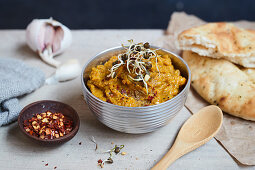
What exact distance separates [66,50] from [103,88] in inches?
49.9

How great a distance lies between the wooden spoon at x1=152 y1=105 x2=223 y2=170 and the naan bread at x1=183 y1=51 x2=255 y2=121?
187 millimetres

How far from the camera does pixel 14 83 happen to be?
2387mm

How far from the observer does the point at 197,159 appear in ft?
6.48

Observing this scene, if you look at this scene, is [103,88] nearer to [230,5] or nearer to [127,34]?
[127,34]

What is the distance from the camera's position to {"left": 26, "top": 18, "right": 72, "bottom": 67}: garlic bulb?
2.88 meters

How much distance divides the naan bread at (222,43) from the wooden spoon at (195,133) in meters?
0.59

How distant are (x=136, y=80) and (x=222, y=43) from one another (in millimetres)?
1053

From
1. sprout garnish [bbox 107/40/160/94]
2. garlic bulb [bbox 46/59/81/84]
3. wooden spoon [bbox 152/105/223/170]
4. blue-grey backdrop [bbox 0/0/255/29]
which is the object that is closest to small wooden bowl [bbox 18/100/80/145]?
sprout garnish [bbox 107/40/160/94]

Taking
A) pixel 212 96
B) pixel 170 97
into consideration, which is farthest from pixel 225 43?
pixel 170 97

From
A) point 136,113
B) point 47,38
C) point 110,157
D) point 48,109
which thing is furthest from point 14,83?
point 136,113

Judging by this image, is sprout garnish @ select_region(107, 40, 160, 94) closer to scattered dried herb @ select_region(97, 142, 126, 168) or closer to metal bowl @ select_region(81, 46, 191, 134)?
metal bowl @ select_region(81, 46, 191, 134)

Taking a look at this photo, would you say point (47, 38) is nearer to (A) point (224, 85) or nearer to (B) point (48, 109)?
(B) point (48, 109)

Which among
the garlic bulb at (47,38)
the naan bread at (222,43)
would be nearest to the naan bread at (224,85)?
the naan bread at (222,43)

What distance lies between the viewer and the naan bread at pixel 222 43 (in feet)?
8.18
